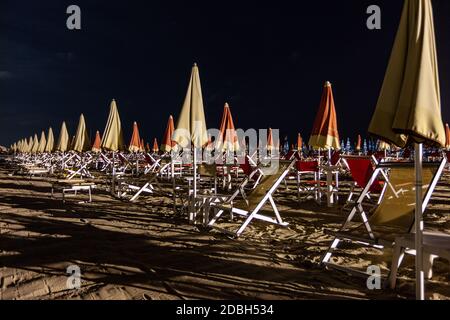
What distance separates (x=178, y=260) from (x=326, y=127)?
461 cm

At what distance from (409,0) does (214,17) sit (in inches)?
1970

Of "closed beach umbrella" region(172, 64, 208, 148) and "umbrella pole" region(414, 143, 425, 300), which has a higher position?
"closed beach umbrella" region(172, 64, 208, 148)

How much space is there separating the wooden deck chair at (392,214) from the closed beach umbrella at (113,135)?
23.5 feet

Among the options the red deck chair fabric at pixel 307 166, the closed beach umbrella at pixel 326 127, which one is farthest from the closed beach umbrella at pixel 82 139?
the closed beach umbrella at pixel 326 127

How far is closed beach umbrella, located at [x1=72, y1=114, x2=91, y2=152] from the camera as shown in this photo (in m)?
12.6

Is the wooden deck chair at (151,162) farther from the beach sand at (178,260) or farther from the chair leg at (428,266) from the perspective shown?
the chair leg at (428,266)

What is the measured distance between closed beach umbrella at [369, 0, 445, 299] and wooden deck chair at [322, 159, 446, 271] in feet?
1.77

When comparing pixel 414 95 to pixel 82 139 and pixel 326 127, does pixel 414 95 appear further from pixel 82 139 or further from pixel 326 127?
pixel 82 139

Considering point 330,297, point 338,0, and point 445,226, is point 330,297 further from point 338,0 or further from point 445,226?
point 338,0

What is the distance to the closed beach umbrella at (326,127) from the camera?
6.95 meters

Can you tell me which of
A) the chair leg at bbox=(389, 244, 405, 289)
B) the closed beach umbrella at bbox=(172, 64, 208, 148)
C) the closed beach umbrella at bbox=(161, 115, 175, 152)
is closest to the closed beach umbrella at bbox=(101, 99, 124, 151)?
the closed beach umbrella at bbox=(161, 115, 175, 152)

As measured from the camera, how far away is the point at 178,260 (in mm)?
3475

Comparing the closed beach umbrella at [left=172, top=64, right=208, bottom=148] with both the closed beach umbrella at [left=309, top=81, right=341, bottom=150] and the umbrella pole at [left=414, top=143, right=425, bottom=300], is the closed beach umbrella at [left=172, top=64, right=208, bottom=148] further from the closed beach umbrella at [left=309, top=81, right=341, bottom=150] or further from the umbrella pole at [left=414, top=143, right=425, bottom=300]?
the umbrella pole at [left=414, top=143, right=425, bottom=300]

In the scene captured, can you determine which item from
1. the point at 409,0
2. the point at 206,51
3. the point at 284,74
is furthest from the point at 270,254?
the point at 284,74
